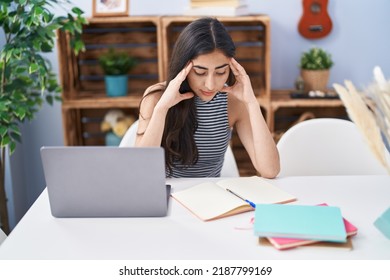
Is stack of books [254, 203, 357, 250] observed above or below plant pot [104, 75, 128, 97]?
below

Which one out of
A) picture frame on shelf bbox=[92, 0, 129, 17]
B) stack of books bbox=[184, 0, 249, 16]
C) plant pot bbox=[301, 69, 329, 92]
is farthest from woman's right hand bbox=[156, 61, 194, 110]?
plant pot bbox=[301, 69, 329, 92]

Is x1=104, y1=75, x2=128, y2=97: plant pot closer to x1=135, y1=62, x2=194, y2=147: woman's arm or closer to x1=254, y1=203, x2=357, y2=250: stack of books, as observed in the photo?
x1=135, y1=62, x2=194, y2=147: woman's arm

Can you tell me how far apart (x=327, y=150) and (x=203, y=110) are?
486 mm

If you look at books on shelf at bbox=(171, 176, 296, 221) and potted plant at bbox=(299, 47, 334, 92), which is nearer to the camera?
books on shelf at bbox=(171, 176, 296, 221)

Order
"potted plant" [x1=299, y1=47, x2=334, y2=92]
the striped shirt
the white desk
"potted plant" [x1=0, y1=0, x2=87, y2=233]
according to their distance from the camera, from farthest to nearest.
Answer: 1. "potted plant" [x1=299, y1=47, x2=334, y2=92]
2. "potted plant" [x1=0, y1=0, x2=87, y2=233]
3. the striped shirt
4. the white desk

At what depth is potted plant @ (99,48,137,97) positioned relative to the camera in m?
2.83

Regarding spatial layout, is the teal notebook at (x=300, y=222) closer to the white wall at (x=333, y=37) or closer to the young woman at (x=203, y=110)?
the young woman at (x=203, y=110)

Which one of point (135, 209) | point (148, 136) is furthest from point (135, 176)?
point (148, 136)

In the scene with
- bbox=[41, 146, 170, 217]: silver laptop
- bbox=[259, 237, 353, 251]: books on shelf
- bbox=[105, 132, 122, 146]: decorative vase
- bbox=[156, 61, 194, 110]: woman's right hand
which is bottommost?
bbox=[105, 132, 122, 146]: decorative vase

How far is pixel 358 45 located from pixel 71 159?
6.92 ft

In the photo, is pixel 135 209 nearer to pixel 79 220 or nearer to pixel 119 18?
pixel 79 220

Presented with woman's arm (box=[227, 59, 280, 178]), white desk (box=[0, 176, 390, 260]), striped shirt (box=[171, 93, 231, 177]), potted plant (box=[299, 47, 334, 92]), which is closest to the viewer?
white desk (box=[0, 176, 390, 260])

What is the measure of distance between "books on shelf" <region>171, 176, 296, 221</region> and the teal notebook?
84 mm

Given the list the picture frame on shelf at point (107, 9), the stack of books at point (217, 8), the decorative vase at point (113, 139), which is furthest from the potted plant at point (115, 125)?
the stack of books at point (217, 8)
